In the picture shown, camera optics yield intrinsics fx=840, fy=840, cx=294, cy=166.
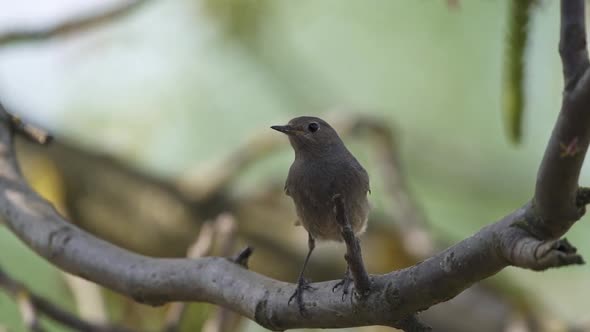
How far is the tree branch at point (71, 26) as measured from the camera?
448cm

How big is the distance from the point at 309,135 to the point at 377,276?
1.55m

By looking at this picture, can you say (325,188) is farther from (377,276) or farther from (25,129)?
(25,129)

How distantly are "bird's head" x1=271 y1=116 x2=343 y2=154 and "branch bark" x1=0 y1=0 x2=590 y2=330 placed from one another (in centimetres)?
105

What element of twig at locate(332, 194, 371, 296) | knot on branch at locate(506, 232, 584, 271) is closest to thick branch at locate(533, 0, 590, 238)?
knot on branch at locate(506, 232, 584, 271)

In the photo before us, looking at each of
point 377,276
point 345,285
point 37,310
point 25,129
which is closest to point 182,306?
point 37,310

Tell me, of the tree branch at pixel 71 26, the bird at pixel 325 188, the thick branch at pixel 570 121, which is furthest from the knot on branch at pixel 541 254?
the tree branch at pixel 71 26

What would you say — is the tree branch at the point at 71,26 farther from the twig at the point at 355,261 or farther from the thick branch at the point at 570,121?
the thick branch at the point at 570,121

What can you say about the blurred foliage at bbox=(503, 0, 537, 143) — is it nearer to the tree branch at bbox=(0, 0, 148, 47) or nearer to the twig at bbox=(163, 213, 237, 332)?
the twig at bbox=(163, 213, 237, 332)

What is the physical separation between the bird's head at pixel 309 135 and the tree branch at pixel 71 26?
1.66 m

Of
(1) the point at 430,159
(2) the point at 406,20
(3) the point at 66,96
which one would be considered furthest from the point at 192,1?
(1) the point at 430,159

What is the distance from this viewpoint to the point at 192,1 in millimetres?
7602

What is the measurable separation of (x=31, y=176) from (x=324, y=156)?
3010 millimetres

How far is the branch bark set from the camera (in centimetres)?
157

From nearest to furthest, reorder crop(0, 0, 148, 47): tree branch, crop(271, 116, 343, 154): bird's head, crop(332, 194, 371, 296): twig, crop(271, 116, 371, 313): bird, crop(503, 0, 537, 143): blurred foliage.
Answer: crop(332, 194, 371, 296): twig, crop(503, 0, 537, 143): blurred foliage, crop(271, 116, 371, 313): bird, crop(271, 116, 343, 154): bird's head, crop(0, 0, 148, 47): tree branch
